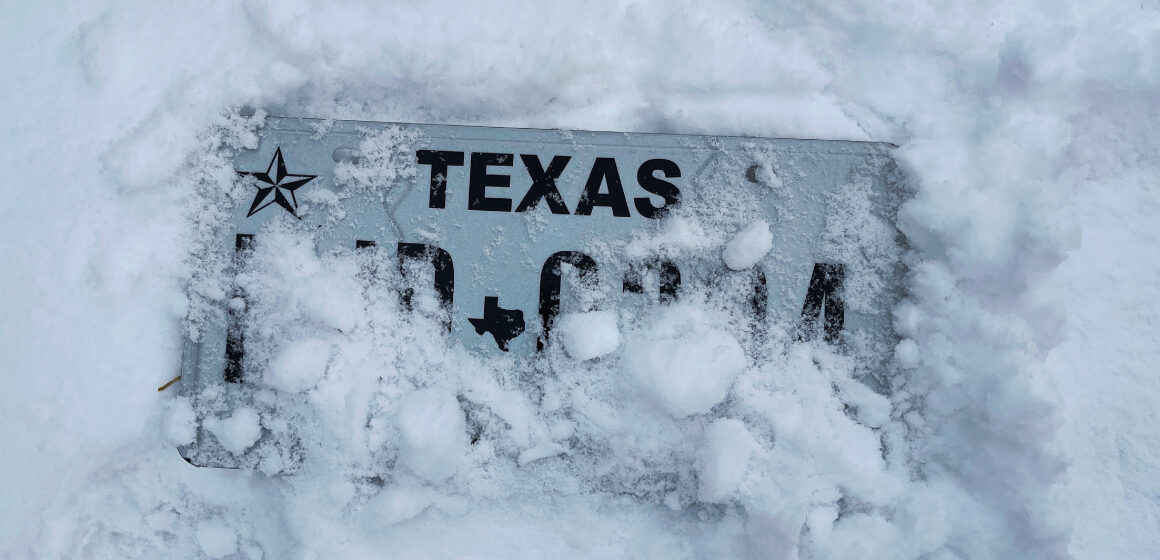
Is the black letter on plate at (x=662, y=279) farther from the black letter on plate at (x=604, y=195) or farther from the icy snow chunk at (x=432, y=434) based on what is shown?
the icy snow chunk at (x=432, y=434)

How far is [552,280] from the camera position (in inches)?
42.1

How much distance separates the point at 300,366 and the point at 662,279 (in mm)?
605

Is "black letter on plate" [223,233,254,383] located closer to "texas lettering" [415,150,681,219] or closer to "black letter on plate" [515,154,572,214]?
"texas lettering" [415,150,681,219]

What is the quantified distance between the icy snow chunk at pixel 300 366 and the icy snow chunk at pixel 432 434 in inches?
5.9

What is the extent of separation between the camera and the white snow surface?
1.01 meters

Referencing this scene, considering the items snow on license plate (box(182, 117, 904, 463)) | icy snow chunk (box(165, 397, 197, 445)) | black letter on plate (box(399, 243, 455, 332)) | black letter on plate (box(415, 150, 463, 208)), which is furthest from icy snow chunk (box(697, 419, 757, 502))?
icy snow chunk (box(165, 397, 197, 445))

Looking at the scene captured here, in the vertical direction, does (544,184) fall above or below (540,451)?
above

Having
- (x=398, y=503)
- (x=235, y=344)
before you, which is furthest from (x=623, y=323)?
(x=235, y=344)

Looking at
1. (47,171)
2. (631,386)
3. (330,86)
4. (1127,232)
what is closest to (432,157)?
(330,86)

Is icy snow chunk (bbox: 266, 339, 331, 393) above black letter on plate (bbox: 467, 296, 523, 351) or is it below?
below

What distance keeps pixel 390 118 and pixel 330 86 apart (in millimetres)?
116

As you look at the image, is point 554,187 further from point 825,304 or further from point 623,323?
point 825,304

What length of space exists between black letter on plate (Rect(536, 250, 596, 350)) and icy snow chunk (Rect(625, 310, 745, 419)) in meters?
0.14

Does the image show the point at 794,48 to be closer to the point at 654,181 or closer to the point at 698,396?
the point at 654,181
